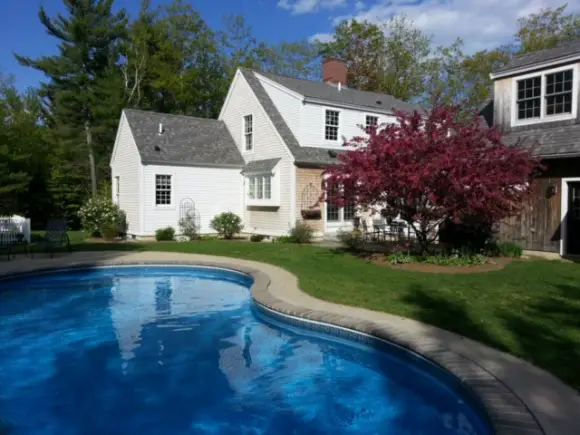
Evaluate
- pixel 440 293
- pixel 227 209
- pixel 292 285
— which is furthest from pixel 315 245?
pixel 440 293

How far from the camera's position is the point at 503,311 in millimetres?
8062

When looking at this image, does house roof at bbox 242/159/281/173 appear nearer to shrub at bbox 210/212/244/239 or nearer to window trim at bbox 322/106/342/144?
shrub at bbox 210/212/244/239

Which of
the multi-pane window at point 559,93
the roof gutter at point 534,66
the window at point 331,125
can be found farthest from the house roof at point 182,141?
the multi-pane window at point 559,93

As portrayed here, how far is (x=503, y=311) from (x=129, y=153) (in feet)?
63.8

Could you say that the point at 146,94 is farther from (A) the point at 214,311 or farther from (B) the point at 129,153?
(A) the point at 214,311

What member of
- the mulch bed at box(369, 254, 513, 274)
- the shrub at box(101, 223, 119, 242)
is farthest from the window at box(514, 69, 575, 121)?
the shrub at box(101, 223, 119, 242)

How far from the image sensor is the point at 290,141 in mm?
21078

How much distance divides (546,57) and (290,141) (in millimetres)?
10492

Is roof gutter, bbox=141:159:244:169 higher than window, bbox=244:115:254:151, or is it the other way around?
window, bbox=244:115:254:151

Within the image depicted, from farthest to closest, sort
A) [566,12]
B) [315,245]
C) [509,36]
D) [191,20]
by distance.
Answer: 1. [191,20]
2. [509,36]
3. [566,12]
4. [315,245]

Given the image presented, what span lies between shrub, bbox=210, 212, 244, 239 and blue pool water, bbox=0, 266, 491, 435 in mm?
11491

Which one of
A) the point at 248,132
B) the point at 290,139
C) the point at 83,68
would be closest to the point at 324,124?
the point at 290,139

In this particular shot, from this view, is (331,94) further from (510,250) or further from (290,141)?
(510,250)

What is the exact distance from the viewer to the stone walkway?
4258 millimetres
